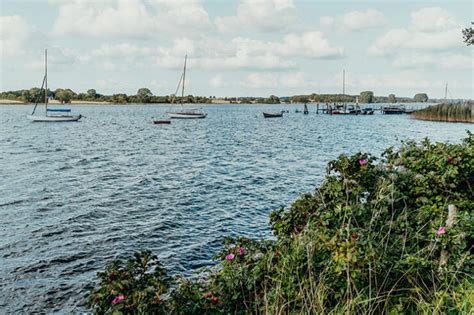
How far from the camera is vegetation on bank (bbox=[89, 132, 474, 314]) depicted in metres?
4.09

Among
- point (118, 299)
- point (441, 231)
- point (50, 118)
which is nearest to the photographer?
point (118, 299)

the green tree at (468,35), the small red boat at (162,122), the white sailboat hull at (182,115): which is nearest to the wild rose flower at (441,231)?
the green tree at (468,35)

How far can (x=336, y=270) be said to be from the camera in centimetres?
407

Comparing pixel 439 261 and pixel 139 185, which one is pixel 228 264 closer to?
pixel 439 261

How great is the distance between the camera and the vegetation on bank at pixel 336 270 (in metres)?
4.09

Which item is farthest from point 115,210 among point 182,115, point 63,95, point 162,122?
point 63,95

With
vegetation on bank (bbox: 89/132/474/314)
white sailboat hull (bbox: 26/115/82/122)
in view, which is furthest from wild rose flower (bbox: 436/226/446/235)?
white sailboat hull (bbox: 26/115/82/122)

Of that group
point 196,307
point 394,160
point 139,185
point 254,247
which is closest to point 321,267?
point 254,247

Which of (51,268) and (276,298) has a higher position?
(276,298)

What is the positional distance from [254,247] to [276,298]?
3.47ft

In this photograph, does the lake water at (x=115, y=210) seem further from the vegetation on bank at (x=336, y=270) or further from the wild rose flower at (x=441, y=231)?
the wild rose flower at (x=441, y=231)

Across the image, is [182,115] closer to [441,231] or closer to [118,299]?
[441,231]

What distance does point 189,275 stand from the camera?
29.2 ft

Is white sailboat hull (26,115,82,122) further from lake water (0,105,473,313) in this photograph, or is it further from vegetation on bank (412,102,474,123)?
vegetation on bank (412,102,474,123)
